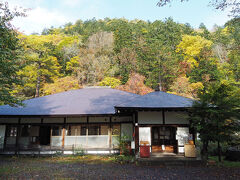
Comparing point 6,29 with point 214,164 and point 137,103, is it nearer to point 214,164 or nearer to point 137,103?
point 137,103

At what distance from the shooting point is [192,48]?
116ft

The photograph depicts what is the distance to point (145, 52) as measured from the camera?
34.5 metres

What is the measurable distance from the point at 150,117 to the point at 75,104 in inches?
255

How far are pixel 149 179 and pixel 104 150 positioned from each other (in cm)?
630

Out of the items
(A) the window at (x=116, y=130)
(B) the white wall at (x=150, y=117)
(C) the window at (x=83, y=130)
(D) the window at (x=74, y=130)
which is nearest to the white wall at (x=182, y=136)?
(B) the white wall at (x=150, y=117)

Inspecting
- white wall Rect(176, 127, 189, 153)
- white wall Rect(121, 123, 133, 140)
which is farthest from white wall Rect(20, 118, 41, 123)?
white wall Rect(176, 127, 189, 153)

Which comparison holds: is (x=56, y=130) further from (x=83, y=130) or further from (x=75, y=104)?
(x=75, y=104)

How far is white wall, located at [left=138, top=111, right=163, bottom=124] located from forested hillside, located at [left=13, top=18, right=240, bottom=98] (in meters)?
14.2

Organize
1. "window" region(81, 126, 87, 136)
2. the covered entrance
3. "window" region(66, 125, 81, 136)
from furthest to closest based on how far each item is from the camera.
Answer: "window" region(81, 126, 87, 136)
"window" region(66, 125, 81, 136)
the covered entrance

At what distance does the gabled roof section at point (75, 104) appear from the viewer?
41.3 ft

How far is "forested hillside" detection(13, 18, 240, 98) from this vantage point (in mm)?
25641

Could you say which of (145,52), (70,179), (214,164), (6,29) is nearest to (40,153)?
(70,179)

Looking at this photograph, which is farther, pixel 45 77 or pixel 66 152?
pixel 45 77

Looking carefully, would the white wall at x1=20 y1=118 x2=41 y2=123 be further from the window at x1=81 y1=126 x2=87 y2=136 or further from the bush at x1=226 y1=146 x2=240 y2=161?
the bush at x1=226 y1=146 x2=240 y2=161
